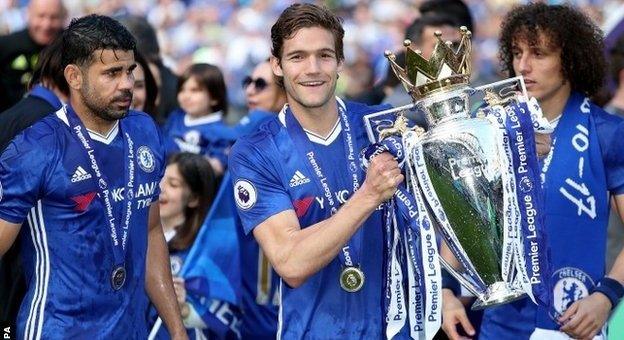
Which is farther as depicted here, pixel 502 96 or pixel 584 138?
pixel 584 138

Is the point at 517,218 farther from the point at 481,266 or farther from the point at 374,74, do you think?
the point at 374,74

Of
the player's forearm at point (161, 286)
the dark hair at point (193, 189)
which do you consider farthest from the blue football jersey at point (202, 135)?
the player's forearm at point (161, 286)

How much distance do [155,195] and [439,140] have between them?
61.0 inches

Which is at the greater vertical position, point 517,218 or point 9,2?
point 9,2

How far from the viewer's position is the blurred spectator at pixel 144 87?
8156mm

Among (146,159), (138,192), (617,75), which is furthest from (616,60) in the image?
(138,192)

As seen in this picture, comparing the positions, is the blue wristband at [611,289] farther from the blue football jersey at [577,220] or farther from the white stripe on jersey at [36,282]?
the white stripe on jersey at [36,282]

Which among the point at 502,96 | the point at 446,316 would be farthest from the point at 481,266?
the point at 446,316

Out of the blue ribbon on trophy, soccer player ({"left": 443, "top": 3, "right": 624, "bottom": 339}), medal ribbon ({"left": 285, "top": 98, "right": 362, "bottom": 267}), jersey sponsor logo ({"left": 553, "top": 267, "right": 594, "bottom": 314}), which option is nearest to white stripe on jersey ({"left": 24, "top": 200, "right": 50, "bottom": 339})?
medal ribbon ({"left": 285, "top": 98, "right": 362, "bottom": 267})

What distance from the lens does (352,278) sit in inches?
233

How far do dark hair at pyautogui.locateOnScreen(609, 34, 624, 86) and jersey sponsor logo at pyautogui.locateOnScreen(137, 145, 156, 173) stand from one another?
362cm

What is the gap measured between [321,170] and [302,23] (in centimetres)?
59

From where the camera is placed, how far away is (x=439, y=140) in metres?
5.38

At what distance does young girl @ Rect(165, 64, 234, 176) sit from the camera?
9.89 meters
